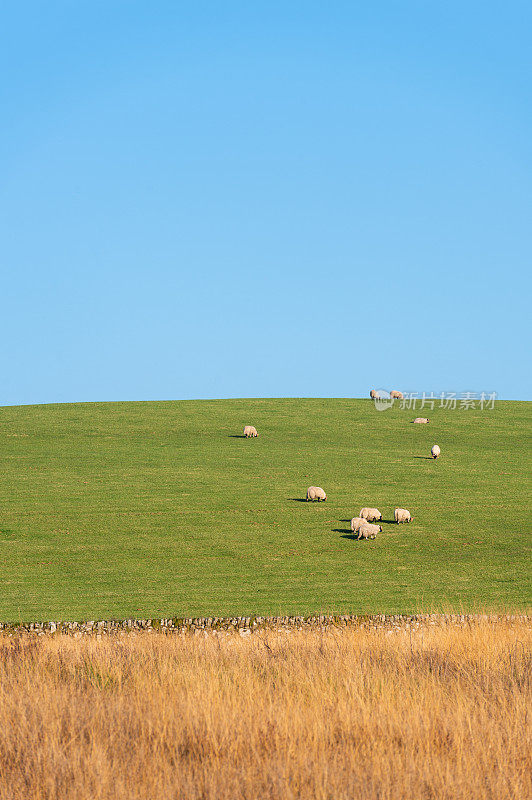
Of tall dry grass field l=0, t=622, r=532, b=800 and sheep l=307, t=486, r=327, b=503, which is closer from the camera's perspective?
tall dry grass field l=0, t=622, r=532, b=800

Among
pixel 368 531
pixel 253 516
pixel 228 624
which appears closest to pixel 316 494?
pixel 253 516

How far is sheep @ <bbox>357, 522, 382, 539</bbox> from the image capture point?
27947mm

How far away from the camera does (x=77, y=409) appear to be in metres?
65.7

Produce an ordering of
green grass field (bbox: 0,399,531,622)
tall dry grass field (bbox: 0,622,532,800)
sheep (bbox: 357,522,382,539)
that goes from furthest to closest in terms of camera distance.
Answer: sheep (bbox: 357,522,382,539) → green grass field (bbox: 0,399,531,622) → tall dry grass field (bbox: 0,622,532,800)

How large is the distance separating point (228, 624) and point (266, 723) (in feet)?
22.3

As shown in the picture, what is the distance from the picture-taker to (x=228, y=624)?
15.6m

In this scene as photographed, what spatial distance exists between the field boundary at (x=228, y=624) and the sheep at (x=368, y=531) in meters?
11.8

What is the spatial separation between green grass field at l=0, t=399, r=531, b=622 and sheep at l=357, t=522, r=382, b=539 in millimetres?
528

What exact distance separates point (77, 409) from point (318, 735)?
2353 inches

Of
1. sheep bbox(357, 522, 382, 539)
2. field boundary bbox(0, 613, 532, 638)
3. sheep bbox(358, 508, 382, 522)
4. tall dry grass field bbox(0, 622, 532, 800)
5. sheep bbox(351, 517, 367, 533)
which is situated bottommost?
tall dry grass field bbox(0, 622, 532, 800)

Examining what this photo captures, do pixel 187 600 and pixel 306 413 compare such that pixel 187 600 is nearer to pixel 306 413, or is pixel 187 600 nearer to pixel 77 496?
pixel 77 496

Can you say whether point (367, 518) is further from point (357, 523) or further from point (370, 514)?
point (357, 523)

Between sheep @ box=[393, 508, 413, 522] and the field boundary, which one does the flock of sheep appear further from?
the field boundary

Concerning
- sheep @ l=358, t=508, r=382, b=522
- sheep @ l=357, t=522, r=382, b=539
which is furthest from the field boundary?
sheep @ l=358, t=508, r=382, b=522
